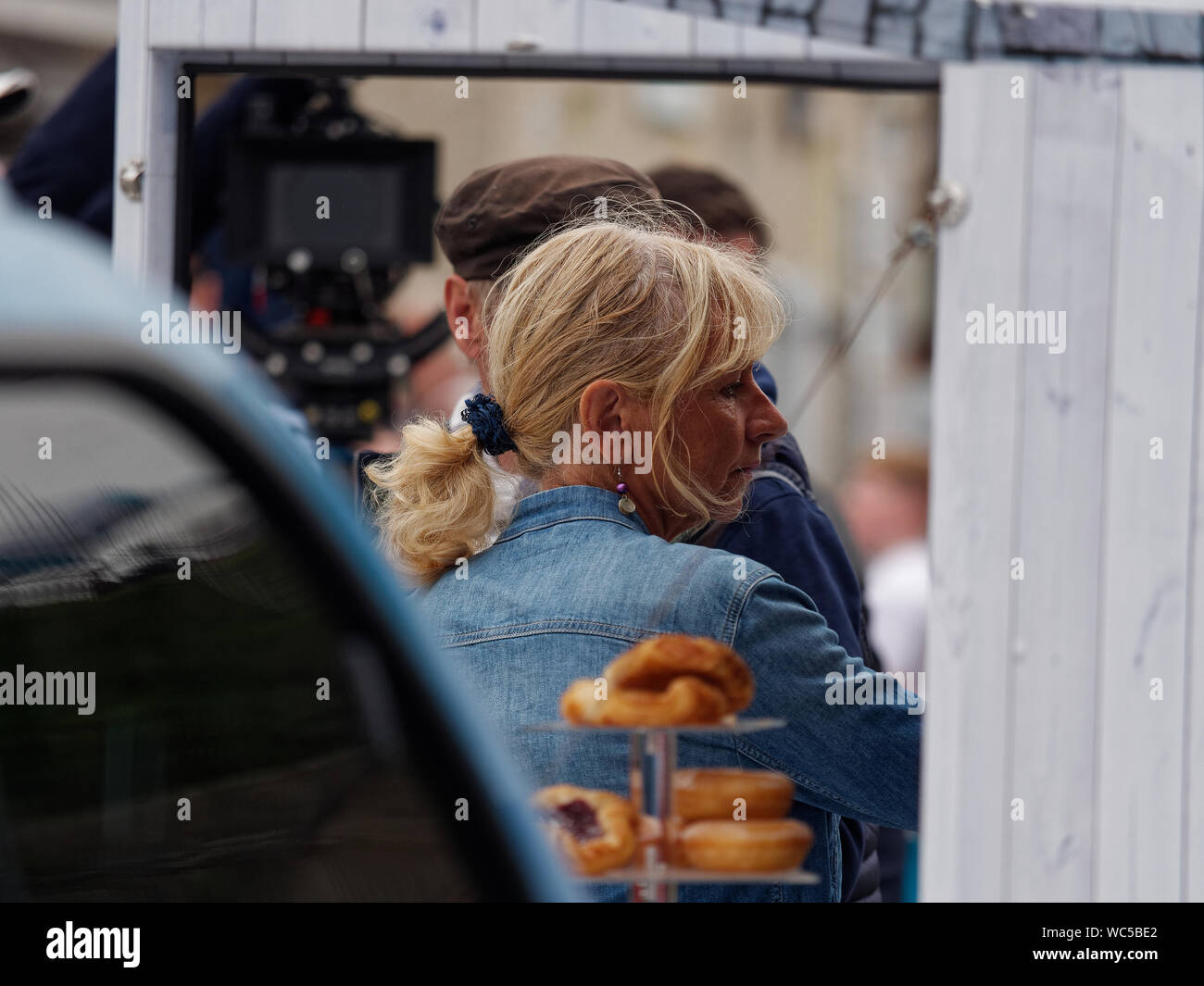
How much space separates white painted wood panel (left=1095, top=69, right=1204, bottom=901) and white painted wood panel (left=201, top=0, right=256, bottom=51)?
1.26m

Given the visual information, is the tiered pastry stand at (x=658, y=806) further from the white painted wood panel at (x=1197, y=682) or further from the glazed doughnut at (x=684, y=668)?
the white painted wood panel at (x=1197, y=682)

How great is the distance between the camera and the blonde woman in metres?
1.38

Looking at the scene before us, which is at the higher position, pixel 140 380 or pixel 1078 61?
pixel 1078 61

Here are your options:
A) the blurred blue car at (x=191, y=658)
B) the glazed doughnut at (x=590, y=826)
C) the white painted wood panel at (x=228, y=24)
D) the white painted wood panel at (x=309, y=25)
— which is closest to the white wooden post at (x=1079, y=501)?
the glazed doughnut at (x=590, y=826)

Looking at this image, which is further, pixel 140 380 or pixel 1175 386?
pixel 1175 386

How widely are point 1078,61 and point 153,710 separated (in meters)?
1.61

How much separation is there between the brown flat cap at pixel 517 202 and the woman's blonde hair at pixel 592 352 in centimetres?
47

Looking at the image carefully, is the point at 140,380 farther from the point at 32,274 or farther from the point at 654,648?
the point at 654,648

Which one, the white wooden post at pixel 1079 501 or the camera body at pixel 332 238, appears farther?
the camera body at pixel 332 238

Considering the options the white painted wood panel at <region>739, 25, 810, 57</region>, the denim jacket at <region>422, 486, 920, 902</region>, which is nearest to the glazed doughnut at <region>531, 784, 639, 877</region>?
the denim jacket at <region>422, 486, 920, 902</region>

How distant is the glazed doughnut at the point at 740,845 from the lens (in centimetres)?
121

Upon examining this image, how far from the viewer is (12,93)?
236 centimetres

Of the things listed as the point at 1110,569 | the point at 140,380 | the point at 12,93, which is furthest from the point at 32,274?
the point at 12,93

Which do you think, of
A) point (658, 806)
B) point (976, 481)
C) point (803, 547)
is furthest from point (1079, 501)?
point (658, 806)
